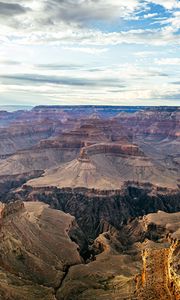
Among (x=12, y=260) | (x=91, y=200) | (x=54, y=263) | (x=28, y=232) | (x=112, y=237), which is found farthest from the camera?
(x=91, y=200)

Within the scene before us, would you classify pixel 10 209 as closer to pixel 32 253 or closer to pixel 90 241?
pixel 32 253

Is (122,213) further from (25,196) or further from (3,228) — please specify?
(3,228)

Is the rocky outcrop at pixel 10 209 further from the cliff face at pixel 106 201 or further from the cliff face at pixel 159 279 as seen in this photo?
the cliff face at pixel 106 201

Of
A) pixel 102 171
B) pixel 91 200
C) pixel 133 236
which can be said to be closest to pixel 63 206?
pixel 91 200

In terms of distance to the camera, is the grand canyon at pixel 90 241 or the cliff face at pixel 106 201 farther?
the cliff face at pixel 106 201

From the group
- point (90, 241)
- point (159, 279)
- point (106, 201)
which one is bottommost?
point (90, 241)

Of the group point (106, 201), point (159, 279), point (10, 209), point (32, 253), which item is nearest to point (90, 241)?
point (10, 209)

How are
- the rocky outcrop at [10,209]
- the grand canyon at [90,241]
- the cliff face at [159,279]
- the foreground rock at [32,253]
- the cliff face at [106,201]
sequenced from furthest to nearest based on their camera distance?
the cliff face at [106,201]
the rocky outcrop at [10,209]
the foreground rock at [32,253]
the grand canyon at [90,241]
the cliff face at [159,279]

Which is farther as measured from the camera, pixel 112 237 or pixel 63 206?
pixel 63 206

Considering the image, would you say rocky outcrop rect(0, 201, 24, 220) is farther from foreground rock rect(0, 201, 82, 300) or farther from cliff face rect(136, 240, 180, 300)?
cliff face rect(136, 240, 180, 300)

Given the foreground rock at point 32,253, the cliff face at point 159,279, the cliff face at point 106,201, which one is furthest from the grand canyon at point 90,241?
the cliff face at point 106,201

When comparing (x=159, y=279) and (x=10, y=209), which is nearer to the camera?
(x=159, y=279)
